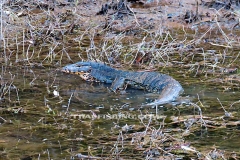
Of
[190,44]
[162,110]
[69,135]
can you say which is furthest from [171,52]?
[69,135]

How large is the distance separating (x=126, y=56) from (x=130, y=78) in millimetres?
1481

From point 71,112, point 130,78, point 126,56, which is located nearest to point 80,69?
point 130,78

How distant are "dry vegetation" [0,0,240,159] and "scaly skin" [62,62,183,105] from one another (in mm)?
385

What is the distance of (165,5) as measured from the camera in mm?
13156

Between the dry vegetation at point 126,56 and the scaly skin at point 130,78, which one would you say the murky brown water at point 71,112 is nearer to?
the dry vegetation at point 126,56

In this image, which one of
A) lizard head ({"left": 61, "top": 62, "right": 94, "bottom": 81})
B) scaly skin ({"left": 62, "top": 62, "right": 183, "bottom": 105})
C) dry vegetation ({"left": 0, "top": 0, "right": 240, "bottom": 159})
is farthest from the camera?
lizard head ({"left": 61, "top": 62, "right": 94, "bottom": 81})

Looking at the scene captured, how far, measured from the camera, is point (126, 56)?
998 cm

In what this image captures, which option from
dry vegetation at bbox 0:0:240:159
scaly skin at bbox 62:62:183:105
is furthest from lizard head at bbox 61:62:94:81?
dry vegetation at bbox 0:0:240:159

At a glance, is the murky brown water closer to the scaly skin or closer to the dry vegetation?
the dry vegetation

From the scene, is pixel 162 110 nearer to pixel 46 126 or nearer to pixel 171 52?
pixel 46 126

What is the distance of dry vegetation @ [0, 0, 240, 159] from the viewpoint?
5582 mm

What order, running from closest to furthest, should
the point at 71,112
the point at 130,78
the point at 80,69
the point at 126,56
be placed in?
1. the point at 71,112
2. the point at 130,78
3. the point at 80,69
4. the point at 126,56

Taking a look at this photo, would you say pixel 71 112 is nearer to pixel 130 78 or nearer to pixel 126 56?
pixel 130 78

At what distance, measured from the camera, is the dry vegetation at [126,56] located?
18.3 ft
